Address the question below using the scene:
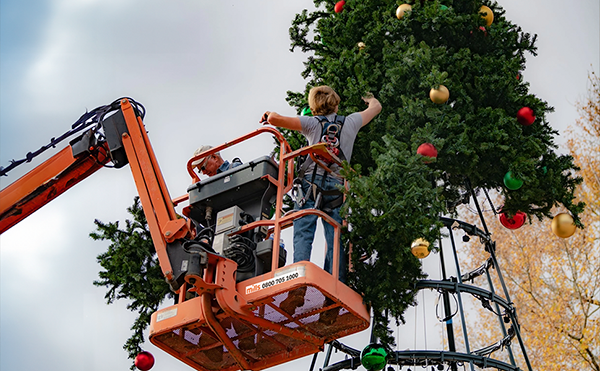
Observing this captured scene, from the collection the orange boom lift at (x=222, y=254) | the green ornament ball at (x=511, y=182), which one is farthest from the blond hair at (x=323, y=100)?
the green ornament ball at (x=511, y=182)

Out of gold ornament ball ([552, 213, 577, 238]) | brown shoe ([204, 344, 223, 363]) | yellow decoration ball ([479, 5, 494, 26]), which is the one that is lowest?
brown shoe ([204, 344, 223, 363])

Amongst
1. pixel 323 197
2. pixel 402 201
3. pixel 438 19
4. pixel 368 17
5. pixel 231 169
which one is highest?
pixel 368 17

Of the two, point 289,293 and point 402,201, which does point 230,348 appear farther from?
point 402,201

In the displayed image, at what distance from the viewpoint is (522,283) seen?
17.1m

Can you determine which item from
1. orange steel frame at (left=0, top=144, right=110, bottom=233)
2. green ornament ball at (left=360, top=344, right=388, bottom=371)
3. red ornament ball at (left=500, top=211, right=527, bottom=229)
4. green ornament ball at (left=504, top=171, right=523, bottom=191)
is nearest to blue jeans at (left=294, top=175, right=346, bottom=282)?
green ornament ball at (left=360, top=344, right=388, bottom=371)

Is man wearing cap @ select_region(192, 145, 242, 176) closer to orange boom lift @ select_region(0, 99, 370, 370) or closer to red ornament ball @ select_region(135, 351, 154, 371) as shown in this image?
orange boom lift @ select_region(0, 99, 370, 370)

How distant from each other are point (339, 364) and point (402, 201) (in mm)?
2097

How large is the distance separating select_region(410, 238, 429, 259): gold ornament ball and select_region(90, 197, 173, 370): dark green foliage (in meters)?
3.14

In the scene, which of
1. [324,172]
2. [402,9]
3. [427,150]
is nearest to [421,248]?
[427,150]

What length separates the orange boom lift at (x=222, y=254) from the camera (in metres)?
6.65

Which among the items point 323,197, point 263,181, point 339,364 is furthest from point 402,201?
point 339,364

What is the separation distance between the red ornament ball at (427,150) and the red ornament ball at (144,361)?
3.76 m

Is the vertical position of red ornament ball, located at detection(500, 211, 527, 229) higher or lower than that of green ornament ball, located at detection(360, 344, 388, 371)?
higher

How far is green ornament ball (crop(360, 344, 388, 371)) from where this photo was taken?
698 cm
